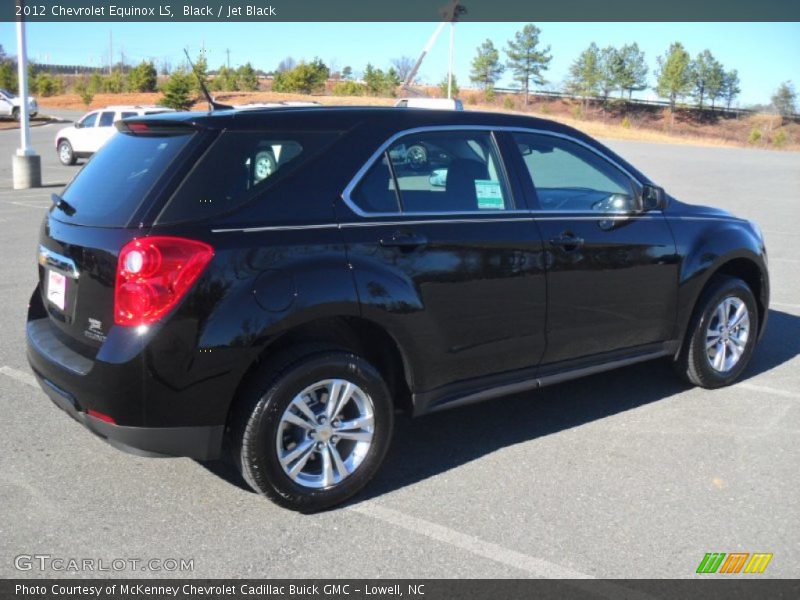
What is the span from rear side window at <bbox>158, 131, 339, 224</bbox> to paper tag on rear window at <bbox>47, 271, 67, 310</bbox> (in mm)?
744

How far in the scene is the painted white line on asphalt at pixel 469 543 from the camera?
339cm

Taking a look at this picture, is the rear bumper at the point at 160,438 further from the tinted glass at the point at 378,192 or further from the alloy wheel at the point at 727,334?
the alloy wheel at the point at 727,334

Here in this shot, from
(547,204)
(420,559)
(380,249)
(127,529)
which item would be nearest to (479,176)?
(547,204)

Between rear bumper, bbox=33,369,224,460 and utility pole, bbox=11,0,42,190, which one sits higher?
utility pole, bbox=11,0,42,190

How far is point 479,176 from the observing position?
4492 mm

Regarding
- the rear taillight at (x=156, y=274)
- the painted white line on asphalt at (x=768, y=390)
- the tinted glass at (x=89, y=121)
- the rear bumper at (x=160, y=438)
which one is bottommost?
the painted white line on asphalt at (x=768, y=390)

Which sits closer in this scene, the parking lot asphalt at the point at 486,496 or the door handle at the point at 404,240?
the parking lot asphalt at the point at 486,496

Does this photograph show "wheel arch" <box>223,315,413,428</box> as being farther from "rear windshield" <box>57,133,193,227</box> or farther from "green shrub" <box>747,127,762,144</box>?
"green shrub" <box>747,127,762,144</box>

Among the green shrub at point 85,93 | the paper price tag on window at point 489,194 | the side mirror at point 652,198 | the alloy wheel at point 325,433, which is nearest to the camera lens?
the alloy wheel at point 325,433

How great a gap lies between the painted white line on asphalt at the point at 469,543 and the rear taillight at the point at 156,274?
4.38ft

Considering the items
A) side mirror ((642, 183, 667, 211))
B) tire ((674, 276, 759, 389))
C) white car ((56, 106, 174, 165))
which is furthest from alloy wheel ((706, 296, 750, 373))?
white car ((56, 106, 174, 165))

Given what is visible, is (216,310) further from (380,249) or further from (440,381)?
(440,381)

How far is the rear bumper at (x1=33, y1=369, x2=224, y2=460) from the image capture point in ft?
11.5

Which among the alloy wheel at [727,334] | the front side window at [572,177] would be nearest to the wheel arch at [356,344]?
the front side window at [572,177]
